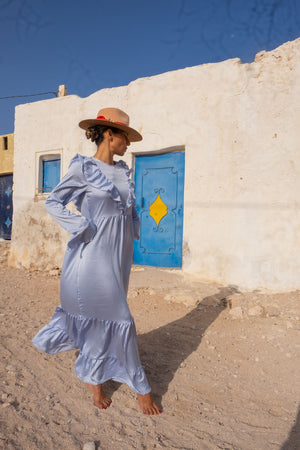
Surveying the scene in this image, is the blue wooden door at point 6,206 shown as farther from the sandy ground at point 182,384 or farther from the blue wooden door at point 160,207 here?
the sandy ground at point 182,384

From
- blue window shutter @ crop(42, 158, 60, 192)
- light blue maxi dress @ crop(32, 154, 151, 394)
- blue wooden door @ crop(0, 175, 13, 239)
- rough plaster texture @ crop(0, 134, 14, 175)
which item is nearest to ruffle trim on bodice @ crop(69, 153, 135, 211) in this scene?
light blue maxi dress @ crop(32, 154, 151, 394)

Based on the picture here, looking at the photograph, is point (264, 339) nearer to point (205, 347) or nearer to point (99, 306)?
point (205, 347)

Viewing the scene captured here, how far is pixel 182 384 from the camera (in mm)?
2500

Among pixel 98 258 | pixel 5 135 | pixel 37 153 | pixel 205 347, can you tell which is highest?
pixel 5 135

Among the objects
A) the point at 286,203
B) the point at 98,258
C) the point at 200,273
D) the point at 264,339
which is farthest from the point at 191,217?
the point at 98,258

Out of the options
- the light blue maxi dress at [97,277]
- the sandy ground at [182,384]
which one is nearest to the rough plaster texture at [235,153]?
the sandy ground at [182,384]

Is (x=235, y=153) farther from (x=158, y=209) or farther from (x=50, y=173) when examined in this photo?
(x=50, y=173)

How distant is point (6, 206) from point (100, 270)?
1024 cm

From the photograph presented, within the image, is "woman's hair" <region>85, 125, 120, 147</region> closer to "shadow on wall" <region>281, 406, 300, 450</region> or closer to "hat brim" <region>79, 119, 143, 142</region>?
"hat brim" <region>79, 119, 143, 142</region>

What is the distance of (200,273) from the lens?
17.7 feet

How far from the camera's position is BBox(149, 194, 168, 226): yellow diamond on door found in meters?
6.07

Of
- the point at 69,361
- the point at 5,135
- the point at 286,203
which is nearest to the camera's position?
the point at 69,361

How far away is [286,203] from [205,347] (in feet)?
8.39

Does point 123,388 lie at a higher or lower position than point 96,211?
lower
